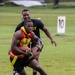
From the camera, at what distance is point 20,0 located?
96438 mm

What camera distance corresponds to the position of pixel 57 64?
581 inches

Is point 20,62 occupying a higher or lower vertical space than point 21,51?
lower

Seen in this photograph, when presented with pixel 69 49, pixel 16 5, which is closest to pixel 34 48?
pixel 69 49

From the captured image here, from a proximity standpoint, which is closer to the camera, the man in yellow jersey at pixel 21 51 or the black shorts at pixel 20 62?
the man in yellow jersey at pixel 21 51

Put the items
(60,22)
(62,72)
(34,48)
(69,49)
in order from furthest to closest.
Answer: (60,22) < (69,49) < (62,72) < (34,48)

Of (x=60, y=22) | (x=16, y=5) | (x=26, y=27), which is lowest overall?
(x=16, y=5)

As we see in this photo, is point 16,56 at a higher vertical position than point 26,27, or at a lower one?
lower

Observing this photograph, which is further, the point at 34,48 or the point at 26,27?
the point at 34,48

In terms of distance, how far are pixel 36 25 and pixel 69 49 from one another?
8298 millimetres

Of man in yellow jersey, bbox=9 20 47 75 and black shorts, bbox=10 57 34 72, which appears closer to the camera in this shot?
man in yellow jersey, bbox=9 20 47 75

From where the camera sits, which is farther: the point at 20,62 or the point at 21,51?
the point at 20,62

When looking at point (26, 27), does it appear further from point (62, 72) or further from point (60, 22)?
point (60, 22)

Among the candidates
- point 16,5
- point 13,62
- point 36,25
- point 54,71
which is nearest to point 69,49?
point 54,71

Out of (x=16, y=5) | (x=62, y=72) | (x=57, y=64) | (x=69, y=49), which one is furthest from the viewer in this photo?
(x=16, y=5)
